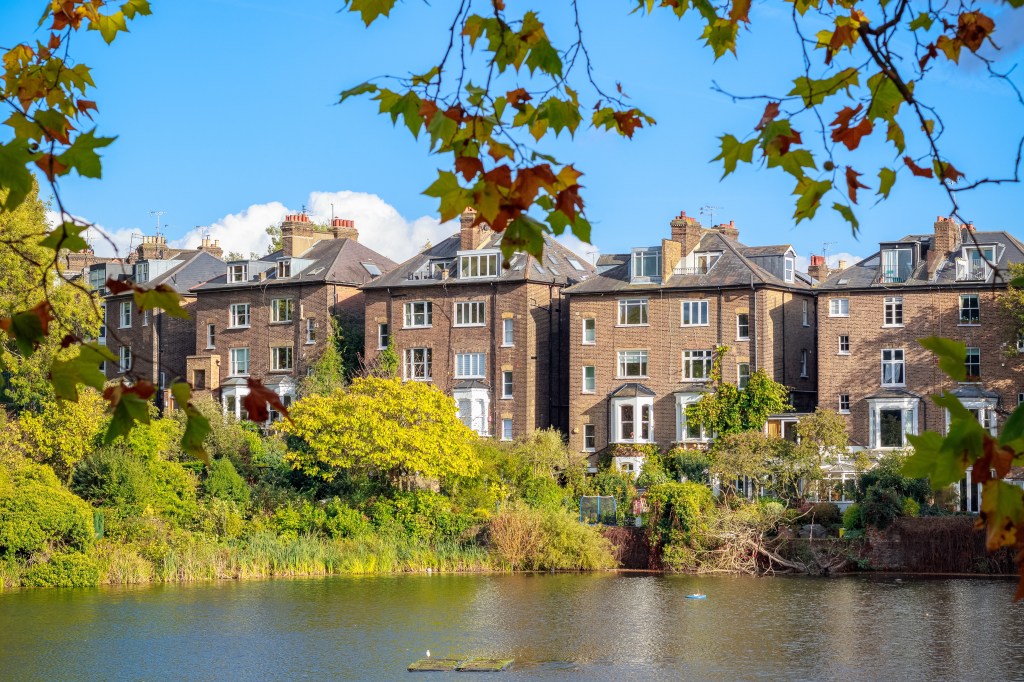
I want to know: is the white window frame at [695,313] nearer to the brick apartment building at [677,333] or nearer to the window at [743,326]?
the brick apartment building at [677,333]

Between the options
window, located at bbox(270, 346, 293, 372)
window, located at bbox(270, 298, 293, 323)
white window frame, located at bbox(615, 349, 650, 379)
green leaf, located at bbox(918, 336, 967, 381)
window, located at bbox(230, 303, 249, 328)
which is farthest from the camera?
window, located at bbox(230, 303, 249, 328)

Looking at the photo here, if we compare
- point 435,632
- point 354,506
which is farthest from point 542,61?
point 354,506

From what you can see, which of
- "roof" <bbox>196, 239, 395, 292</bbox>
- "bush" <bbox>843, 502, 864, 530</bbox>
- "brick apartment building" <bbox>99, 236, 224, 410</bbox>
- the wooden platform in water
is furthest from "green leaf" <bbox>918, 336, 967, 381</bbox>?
"brick apartment building" <bbox>99, 236, 224, 410</bbox>

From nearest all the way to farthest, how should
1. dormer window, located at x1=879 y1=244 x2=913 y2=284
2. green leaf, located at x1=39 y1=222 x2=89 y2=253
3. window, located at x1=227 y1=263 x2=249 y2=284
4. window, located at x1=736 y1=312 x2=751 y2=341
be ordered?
1. green leaf, located at x1=39 y1=222 x2=89 y2=253
2. dormer window, located at x1=879 y1=244 x2=913 y2=284
3. window, located at x1=736 y1=312 x2=751 y2=341
4. window, located at x1=227 y1=263 x2=249 y2=284

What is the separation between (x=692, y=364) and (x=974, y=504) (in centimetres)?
1281

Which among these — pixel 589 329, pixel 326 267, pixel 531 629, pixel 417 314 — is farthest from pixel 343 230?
pixel 531 629

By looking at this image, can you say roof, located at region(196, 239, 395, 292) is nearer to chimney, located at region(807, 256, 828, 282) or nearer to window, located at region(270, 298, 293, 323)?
window, located at region(270, 298, 293, 323)

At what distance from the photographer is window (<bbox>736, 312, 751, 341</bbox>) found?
53.2 metres

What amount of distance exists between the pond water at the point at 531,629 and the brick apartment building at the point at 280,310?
76.5 feet

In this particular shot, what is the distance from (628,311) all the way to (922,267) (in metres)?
11.8

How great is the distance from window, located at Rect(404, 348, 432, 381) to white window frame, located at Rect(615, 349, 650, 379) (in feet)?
29.6

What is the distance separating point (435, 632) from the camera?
102 ft

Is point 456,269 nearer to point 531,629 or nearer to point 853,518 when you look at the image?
point 853,518

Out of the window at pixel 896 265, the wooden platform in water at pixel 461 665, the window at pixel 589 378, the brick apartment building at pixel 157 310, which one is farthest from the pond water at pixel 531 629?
the brick apartment building at pixel 157 310
